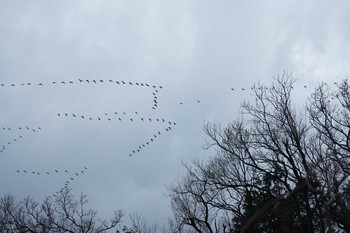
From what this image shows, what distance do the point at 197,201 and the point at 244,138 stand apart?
636 cm

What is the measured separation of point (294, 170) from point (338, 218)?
6.55m

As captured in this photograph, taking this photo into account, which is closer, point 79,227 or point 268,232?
point 268,232

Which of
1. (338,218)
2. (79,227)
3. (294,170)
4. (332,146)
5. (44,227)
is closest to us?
(338,218)

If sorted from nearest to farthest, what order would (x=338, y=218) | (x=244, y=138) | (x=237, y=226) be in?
1. (x=338, y=218)
2. (x=244, y=138)
3. (x=237, y=226)

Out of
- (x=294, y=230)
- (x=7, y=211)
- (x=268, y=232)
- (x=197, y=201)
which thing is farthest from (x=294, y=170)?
(x=7, y=211)

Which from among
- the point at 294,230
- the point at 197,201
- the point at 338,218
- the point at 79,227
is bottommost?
the point at 338,218

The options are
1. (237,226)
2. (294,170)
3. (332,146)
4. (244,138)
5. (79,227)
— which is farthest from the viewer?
(79,227)

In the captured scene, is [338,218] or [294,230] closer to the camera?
[338,218]

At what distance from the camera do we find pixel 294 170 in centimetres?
2600

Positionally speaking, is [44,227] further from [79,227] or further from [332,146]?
[332,146]

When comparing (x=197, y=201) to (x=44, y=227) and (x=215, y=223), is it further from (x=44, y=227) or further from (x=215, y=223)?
(x=44, y=227)

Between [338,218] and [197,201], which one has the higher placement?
[197,201]

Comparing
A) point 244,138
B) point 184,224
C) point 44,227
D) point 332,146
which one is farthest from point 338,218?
point 44,227

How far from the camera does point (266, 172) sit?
27.6 meters
